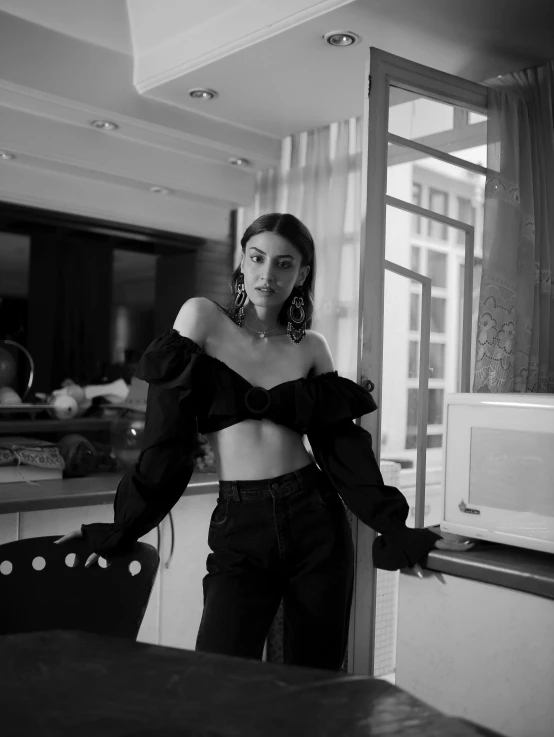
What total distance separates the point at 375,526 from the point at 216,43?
183 cm

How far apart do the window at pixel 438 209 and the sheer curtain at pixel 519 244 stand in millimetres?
147

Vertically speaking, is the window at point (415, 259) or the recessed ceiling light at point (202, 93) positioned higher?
the recessed ceiling light at point (202, 93)

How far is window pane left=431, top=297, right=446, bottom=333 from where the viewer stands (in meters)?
2.73

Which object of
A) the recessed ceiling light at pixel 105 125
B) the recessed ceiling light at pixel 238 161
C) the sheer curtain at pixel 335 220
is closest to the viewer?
the recessed ceiling light at pixel 105 125

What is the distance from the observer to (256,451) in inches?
78.4

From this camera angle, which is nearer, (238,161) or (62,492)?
(62,492)

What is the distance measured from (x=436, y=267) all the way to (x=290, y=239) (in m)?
0.87

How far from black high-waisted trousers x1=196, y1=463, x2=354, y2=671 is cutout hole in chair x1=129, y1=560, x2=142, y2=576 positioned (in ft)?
0.60

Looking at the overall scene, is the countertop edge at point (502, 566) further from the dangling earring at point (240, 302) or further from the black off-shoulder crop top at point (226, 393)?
the dangling earring at point (240, 302)

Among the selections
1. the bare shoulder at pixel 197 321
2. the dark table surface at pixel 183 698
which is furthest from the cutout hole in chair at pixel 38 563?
the bare shoulder at pixel 197 321

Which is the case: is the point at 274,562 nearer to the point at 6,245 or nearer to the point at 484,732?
the point at 484,732

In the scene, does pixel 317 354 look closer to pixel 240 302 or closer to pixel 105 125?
pixel 240 302

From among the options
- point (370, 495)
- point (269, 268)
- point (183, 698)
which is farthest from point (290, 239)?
point (183, 698)

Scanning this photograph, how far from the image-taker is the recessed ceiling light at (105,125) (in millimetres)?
3438
